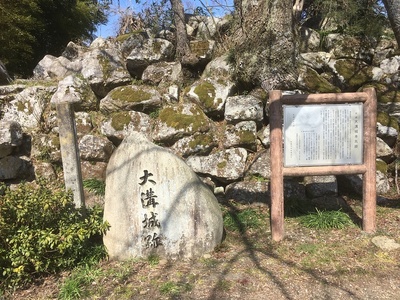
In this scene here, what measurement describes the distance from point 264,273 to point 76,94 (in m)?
5.14

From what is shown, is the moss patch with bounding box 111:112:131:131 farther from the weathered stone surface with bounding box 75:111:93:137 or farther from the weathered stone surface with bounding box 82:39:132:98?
the weathered stone surface with bounding box 82:39:132:98

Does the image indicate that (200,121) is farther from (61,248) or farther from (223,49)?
(61,248)

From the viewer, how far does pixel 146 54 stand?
291 inches

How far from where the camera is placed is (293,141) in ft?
13.9

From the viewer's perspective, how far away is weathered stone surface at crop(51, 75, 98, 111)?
269 inches

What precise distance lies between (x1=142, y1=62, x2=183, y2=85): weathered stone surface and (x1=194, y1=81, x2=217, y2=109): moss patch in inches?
28.4

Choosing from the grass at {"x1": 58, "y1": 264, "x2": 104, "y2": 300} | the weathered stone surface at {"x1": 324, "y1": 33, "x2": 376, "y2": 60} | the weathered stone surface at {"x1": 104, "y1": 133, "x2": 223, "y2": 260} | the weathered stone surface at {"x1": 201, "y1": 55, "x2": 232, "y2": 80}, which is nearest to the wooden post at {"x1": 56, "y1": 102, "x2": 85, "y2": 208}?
the weathered stone surface at {"x1": 104, "y1": 133, "x2": 223, "y2": 260}

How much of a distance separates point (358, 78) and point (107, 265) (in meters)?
5.91

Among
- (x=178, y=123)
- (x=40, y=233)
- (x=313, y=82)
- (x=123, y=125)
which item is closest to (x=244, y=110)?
(x=178, y=123)

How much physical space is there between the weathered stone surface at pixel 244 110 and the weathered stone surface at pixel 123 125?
61.3 inches

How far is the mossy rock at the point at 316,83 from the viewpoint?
6566mm

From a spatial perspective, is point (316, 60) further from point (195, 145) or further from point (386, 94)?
point (195, 145)

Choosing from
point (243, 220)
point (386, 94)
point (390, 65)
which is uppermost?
point (390, 65)

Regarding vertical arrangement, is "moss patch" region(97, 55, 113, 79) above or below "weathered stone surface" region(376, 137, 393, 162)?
above
